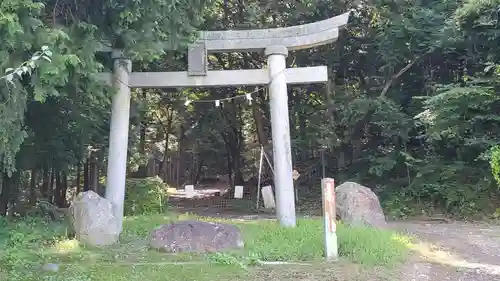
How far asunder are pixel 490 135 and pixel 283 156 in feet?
18.2

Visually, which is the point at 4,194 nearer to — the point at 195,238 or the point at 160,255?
the point at 160,255

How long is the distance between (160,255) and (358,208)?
4.20 metres

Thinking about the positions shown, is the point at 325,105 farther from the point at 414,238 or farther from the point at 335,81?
the point at 414,238

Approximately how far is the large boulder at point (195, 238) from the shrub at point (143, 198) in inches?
203

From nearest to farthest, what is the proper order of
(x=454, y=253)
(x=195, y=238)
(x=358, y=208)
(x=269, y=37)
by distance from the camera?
(x=195, y=238) < (x=454, y=253) < (x=269, y=37) < (x=358, y=208)

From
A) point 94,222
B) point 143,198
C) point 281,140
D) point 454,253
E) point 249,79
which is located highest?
point 249,79

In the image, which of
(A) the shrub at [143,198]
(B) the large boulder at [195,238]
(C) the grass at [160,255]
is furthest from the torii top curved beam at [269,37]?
(A) the shrub at [143,198]

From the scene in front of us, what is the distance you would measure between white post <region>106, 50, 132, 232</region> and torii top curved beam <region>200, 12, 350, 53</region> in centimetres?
149

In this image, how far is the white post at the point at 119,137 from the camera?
8312 mm

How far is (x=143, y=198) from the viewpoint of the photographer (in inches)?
472

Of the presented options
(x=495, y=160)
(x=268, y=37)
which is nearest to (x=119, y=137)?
(x=268, y=37)

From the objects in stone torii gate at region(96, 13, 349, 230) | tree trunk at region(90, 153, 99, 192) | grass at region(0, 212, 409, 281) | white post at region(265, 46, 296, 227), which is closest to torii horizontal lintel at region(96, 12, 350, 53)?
stone torii gate at region(96, 13, 349, 230)

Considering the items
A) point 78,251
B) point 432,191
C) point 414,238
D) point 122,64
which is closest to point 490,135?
point 432,191

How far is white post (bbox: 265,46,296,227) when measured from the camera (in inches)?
331
